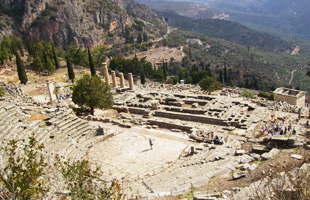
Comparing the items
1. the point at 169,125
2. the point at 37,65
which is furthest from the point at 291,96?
the point at 37,65

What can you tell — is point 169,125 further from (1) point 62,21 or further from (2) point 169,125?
(1) point 62,21

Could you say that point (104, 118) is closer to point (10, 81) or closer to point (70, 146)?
point (70, 146)

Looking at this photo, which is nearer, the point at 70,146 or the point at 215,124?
the point at 70,146

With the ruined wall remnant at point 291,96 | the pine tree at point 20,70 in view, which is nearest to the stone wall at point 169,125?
the ruined wall remnant at point 291,96

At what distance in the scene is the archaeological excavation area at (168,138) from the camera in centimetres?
1456

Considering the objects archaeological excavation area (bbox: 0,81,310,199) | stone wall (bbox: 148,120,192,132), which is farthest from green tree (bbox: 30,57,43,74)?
stone wall (bbox: 148,120,192,132)

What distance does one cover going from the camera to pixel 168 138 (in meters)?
24.6

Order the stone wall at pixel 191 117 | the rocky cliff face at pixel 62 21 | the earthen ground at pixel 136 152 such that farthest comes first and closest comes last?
1. the rocky cliff face at pixel 62 21
2. the stone wall at pixel 191 117
3. the earthen ground at pixel 136 152

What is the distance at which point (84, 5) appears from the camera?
128 m

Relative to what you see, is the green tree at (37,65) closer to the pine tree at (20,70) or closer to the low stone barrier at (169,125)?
the pine tree at (20,70)

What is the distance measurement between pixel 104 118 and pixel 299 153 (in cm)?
2087

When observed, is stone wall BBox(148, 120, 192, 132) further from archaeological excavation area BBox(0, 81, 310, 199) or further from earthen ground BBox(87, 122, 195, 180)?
earthen ground BBox(87, 122, 195, 180)

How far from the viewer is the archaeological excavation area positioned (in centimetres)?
1456

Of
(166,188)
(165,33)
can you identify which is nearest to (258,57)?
(165,33)
